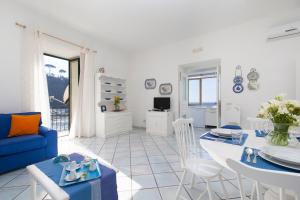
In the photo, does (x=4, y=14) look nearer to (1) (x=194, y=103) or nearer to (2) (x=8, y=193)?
(2) (x=8, y=193)

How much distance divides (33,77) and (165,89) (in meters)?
3.46

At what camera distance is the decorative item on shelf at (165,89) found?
15.9 feet

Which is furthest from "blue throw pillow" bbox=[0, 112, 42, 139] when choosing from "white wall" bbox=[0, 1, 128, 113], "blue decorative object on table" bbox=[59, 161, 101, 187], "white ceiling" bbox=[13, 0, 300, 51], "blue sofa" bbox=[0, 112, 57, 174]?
"white ceiling" bbox=[13, 0, 300, 51]

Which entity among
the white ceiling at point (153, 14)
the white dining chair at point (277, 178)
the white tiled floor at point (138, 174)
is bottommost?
the white tiled floor at point (138, 174)

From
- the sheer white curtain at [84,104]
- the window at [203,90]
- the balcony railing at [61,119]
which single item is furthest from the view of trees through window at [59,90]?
the window at [203,90]

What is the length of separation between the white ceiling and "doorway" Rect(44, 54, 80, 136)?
4.01 feet

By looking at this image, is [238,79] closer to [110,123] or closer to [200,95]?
[200,95]

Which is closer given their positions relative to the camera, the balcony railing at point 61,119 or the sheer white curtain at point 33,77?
the sheer white curtain at point 33,77

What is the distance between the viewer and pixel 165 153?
296cm

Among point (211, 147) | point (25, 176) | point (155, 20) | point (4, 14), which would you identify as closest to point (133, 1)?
point (155, 20)

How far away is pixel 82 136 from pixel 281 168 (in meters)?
A: 4.33

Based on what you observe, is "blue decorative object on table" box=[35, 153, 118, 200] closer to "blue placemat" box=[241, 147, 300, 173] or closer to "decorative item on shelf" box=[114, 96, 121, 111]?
"blue placemat" box=[241, 147, 300, 173]

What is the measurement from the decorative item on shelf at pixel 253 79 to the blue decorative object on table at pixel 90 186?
3589 millimetres

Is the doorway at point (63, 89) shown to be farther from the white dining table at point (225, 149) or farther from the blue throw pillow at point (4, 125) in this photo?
the white dining table at point (225, 149)
